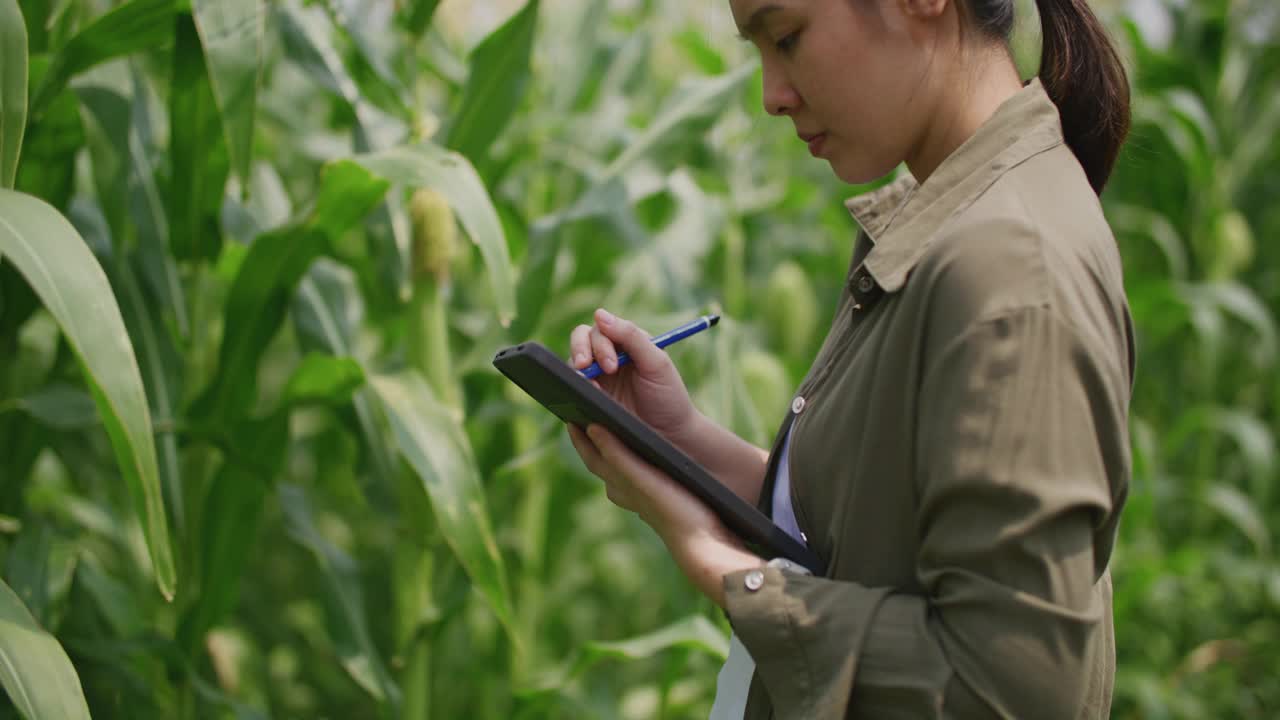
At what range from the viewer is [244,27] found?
4.23 ft

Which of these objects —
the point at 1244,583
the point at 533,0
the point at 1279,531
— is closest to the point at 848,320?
the point at 533,0

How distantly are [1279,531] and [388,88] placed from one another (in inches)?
99.4

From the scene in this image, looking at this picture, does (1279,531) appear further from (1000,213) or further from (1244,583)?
(1000,213)

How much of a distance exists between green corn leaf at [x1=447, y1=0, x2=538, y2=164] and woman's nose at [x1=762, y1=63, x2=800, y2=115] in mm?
676

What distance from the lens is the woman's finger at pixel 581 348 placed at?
0.97m

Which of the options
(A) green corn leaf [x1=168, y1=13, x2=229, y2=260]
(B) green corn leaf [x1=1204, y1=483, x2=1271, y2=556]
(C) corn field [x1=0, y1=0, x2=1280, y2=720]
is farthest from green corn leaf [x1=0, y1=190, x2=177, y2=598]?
(B) green corn leaf [x1=1204, y1=483, x2=1271, y2=556]

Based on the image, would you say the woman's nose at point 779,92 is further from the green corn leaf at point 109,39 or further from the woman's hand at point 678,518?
the green corn leaf at point 109,39

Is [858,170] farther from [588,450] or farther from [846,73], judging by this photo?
[588,450]

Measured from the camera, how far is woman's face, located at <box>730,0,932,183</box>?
32.9 inches

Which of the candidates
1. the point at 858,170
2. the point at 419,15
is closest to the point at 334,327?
the point at 419,15

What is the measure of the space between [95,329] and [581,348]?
1.30 ft

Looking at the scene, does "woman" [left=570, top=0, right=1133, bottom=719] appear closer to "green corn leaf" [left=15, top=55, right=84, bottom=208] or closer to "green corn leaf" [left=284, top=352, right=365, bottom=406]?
"green corn leaf" [left=284, top=352, right=365, bottom=406]

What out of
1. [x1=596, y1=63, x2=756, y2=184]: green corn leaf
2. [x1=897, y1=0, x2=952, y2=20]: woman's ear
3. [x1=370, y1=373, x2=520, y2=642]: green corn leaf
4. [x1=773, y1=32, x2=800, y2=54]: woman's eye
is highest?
[x1=897, y1=0, x2=952, y2=20]: woman's ear

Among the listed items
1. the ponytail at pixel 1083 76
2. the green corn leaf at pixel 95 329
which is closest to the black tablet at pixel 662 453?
the green corn leaf at pixel 95 329
